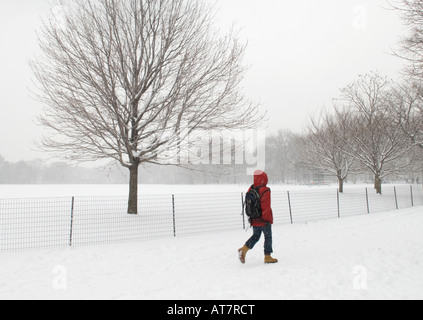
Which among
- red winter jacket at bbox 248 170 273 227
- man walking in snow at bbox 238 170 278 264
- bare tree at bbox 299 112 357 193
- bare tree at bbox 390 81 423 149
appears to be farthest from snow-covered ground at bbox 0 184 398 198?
red winter jacket at bbox 248 170 273 227

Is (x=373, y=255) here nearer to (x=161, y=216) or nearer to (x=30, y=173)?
(x=161, y=216)

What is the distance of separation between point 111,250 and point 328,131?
21139 millimetres

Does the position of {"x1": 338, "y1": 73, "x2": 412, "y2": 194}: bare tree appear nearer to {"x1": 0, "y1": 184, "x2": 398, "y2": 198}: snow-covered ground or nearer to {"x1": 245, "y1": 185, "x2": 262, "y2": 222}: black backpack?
{"x1": 0, "y1": 184, "x2": 398, "y2": 198}: snow-covered ground

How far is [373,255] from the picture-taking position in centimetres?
512

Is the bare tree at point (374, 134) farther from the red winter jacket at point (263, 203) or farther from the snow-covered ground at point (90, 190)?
the red winter jacket at point (263, 203)

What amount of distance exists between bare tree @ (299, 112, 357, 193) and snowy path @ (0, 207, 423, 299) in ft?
52.1

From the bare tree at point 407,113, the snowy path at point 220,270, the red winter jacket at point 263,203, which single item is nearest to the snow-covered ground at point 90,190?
the bare tree at point 407,113

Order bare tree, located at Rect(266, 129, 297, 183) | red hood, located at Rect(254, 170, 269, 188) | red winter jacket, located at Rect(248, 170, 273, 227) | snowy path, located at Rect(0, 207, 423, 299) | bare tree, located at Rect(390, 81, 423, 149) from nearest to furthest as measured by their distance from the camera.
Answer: snowy path, located at Rect(0, 207, 423, 299) < red winter jacket, located at Rect(248, 170, 273, 227) < red hood, located at Rect(254, 170, 269, 188) < bare tree, located at Rect(390, 81, 423, 149) < bare tree, located at Rect(266, 129, 297, 183)

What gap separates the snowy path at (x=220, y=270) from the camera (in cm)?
356

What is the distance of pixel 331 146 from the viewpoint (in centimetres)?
2247

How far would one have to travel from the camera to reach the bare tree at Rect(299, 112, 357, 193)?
2166 centimetres

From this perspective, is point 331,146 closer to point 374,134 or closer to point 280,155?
point 374,134
